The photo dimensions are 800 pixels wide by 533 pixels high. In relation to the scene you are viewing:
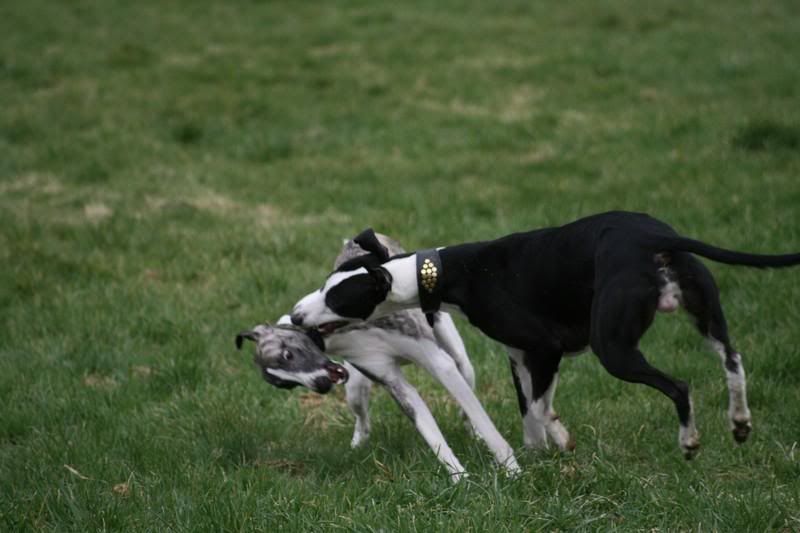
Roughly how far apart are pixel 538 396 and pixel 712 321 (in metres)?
1.04

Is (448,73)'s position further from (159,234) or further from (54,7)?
(54,7)

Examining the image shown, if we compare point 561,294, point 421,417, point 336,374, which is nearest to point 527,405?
point 421,417

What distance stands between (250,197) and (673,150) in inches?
166

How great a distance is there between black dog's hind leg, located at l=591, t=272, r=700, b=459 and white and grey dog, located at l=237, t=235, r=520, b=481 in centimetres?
95

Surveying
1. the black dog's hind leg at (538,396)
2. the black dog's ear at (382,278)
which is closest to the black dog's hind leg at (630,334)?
the black dog's hind leg at (538,396)

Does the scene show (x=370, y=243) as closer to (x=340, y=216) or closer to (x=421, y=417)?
(x=421, y=417)

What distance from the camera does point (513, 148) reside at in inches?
435

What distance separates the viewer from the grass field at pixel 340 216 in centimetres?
467

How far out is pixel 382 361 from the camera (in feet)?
17.6

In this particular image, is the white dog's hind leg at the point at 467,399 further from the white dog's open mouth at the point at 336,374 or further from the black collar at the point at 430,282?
the white dog's open mouth at the point at 336,374

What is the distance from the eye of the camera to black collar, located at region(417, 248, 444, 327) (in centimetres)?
516

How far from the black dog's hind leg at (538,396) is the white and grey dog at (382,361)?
0.20m

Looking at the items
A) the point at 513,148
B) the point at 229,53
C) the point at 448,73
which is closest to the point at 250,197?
the point at 513,148

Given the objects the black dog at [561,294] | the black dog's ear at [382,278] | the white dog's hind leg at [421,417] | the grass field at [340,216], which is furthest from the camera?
the black dog's ear at [382,278]
